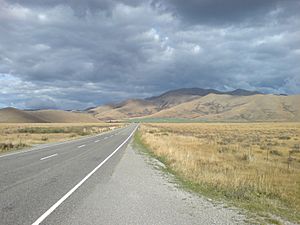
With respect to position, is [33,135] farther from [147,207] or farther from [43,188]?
[147,207]

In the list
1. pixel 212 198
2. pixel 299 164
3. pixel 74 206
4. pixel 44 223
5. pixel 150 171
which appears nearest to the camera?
pixel 44 223

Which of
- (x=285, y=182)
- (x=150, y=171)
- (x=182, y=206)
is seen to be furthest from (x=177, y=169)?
(x=182, y=206)

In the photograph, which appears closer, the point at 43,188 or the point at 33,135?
the point at 43,188

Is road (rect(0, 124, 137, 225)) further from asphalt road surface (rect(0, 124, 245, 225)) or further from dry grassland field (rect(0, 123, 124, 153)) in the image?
dry grassland field (rect(0, 123, 124, 153))

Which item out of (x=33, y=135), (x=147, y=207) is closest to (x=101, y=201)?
(x=147, y=207)

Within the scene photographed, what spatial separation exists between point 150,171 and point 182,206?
6074 mm

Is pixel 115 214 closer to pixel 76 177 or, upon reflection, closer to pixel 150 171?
pixel 76 177

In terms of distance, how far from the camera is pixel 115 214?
275 inches

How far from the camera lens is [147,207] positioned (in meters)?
7.63

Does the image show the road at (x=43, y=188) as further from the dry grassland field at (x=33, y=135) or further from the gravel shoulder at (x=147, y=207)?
the dry grassland field at (x=33, y=135)

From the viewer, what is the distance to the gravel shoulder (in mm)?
6602

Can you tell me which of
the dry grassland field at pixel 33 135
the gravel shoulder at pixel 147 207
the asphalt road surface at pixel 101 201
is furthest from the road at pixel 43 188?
the dry grassland field at pixel 33 135

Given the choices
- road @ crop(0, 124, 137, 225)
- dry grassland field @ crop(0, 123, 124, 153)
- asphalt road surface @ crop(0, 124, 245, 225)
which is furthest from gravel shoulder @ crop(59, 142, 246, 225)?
dry grassland field @ crop(0, 123, 124, 153)

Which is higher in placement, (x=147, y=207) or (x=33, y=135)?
(x=33, y=135)
